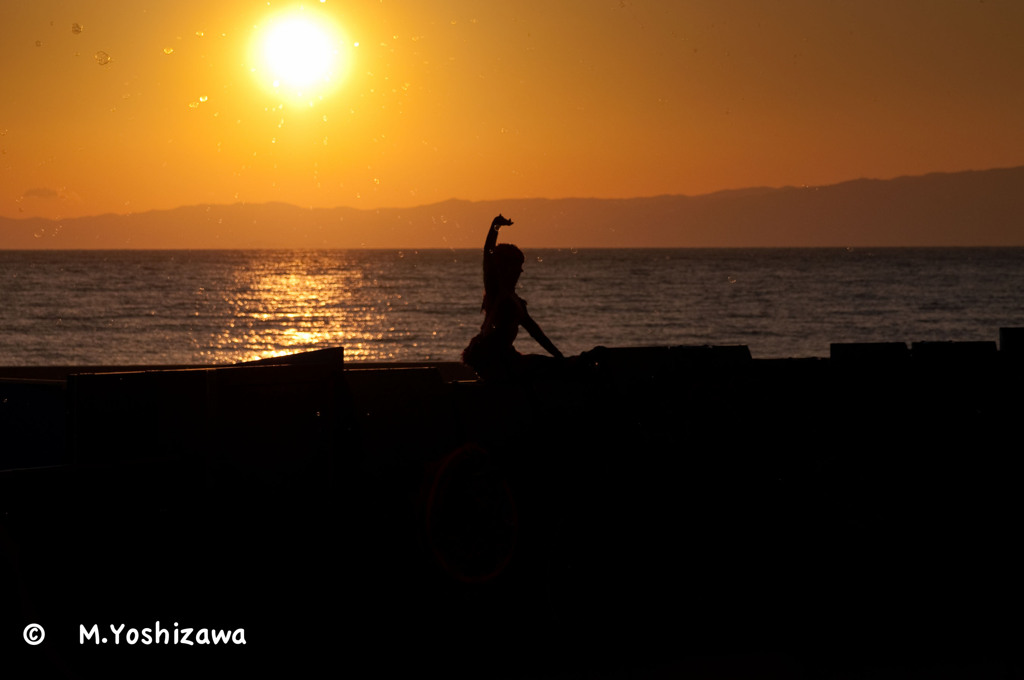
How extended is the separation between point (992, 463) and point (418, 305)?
61472mm

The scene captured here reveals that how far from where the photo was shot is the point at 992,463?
5.48m

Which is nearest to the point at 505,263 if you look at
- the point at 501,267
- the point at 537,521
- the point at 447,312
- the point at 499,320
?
the point at 501,267

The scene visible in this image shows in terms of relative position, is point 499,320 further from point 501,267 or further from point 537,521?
point 537,521

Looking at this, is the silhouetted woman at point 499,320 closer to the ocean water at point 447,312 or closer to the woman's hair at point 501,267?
the woman's hair at point 501,267

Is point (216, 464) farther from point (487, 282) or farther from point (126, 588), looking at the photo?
point (487, 282)

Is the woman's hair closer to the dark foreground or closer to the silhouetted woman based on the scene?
the silhouetted woman

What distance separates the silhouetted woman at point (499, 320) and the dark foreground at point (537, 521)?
416 millimetres

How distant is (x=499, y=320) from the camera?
5.79 m

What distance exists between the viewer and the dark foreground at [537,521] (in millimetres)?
4230

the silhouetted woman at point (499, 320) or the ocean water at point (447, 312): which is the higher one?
the silhouetted woman at point (499, 320)

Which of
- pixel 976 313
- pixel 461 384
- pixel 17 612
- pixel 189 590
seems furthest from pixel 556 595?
pixel 976 313

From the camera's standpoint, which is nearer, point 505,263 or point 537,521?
point 537,521

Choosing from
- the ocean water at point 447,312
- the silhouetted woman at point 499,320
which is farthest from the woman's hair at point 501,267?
the ocean water at point 447,312

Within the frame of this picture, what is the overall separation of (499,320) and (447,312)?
5499 centimetres
